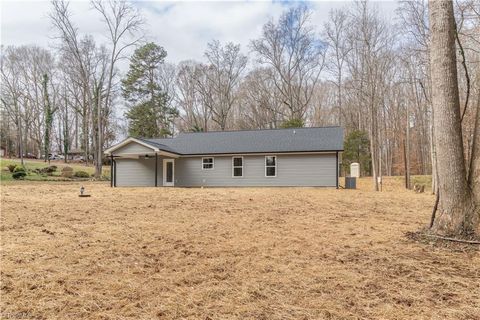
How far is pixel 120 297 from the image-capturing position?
2.61 metres

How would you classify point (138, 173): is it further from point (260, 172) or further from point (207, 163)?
point (260, 172)

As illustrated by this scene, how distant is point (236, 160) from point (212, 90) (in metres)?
17.9

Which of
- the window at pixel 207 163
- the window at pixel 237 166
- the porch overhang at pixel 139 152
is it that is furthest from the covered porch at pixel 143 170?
the window at pixel 237 166

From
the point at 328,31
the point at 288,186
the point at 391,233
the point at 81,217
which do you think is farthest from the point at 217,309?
the point at 328,31

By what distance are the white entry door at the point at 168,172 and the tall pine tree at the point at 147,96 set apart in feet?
46.5

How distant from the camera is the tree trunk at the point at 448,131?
402cm

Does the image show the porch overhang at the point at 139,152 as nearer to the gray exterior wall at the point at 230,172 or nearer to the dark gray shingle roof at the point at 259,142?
the gray exterior wall at the point at 230,172

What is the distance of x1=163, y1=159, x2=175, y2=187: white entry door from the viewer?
1919 cm

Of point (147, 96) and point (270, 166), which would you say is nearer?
point (270, 166)

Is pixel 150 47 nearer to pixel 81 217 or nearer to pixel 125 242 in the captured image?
pixel 81 217

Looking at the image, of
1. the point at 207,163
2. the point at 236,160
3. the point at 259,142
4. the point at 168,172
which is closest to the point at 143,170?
the point at 168,172

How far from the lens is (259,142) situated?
1864cm

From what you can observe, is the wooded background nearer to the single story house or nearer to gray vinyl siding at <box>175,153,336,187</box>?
the single story house

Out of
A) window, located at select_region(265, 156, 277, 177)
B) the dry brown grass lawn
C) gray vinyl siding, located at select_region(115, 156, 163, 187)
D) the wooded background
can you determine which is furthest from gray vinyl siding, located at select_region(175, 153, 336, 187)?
the dry brown grass lawn
